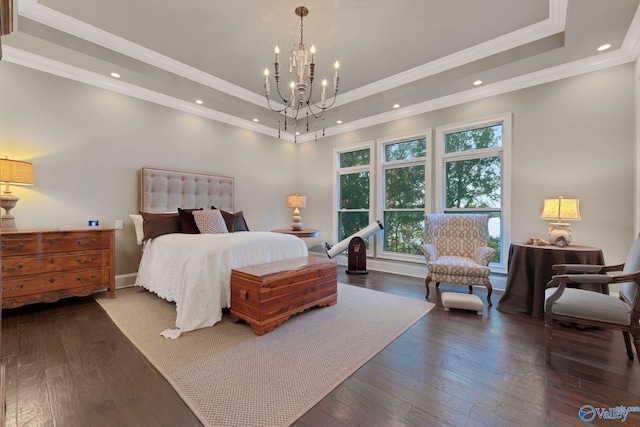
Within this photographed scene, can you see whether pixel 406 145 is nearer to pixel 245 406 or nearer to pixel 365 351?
pixel 365 351

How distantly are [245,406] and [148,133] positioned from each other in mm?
3972

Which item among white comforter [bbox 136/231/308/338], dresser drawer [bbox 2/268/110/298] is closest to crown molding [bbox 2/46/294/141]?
white comforter [bbox 136/231/308/338]

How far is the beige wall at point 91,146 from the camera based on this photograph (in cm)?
299

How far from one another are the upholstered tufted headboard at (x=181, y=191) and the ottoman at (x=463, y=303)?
3.75 m

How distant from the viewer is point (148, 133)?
3902 millimetres

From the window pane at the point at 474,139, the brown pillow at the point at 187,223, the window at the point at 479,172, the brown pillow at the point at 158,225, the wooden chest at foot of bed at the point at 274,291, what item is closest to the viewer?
the wooden chest at foot of bed at the point at 274,291

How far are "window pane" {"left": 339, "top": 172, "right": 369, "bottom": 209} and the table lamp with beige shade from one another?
4507mm

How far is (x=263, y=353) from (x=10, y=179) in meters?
3.14

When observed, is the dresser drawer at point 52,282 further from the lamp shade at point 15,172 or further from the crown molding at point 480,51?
the crown molding at point 480,51

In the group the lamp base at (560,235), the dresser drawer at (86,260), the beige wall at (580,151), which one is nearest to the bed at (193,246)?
the dresser drawer at (86,260)

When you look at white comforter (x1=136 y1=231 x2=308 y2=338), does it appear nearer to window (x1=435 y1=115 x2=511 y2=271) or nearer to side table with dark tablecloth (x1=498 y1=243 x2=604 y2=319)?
side table with dark tablecloth (x1=498 y1=243 x2=604 y2=319)

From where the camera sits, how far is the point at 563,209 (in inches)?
115

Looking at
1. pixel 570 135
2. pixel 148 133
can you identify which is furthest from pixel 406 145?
pixel 148 133

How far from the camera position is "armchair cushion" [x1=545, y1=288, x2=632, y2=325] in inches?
69.6
